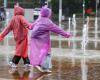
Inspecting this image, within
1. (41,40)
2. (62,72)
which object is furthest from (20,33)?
(62,72)

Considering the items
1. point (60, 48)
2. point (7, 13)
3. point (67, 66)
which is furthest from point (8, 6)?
point (67, 66)

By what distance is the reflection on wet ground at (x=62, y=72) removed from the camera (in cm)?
1139

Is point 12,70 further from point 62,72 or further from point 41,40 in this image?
point 62,72

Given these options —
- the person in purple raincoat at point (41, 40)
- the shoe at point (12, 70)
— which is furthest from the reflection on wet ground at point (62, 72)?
the person in purple raincoat at point (41, 40)

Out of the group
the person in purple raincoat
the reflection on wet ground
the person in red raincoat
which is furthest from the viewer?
the person in red raincoat

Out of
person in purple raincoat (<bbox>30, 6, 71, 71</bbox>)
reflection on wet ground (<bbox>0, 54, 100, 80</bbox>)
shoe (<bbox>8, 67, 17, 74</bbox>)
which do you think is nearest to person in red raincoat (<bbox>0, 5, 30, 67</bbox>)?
shoe (<bbox>8, 67, 17, 74</bbox>)

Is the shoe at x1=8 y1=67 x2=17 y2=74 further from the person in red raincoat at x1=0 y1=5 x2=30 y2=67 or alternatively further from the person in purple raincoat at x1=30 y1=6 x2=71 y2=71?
the person in purple raincoat at x1=30 y1=6 x2=71 y2=71

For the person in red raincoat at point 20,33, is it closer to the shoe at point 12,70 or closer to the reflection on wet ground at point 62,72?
the shoe at point 12,70

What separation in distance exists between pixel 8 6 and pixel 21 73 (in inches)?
1657

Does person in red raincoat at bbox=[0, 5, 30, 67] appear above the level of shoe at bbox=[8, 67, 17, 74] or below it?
above

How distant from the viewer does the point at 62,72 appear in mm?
12188

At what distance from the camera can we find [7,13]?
4800cm

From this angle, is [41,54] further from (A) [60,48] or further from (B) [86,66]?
(A) [60,48]

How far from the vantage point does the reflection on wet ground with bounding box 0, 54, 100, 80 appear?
11.4m
